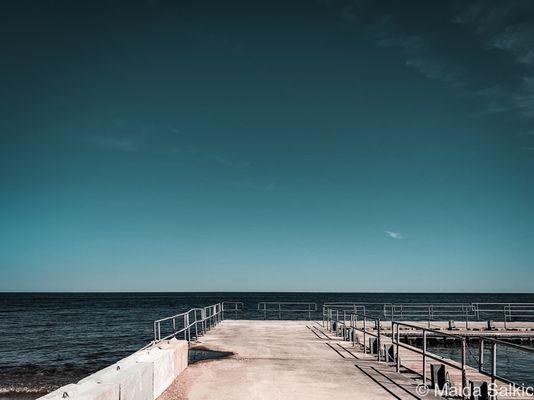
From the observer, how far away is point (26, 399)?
16.9 m

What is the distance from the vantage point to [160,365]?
9258 mm

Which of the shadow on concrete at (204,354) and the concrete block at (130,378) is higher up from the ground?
the concrete block at (130,378)

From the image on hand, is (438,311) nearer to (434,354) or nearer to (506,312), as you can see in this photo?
(434,354)

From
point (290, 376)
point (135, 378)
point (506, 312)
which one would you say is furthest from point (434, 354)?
point (506, 312)

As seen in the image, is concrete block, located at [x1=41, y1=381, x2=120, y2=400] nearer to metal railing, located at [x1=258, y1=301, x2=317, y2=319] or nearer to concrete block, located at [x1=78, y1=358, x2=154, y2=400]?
concrete block, located at [x1=78, y1=358, x2=154, y2=400]

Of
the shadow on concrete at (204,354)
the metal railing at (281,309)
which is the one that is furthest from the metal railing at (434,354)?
the metal railing at (281,309)

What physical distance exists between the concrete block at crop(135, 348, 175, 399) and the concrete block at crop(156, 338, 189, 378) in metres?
0.37

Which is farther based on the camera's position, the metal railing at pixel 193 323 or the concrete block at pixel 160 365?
the metal railing at pixel 193 323

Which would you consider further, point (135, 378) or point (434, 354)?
point (434, 354)

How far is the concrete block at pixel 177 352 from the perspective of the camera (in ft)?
35.5

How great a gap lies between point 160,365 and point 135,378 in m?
1.70

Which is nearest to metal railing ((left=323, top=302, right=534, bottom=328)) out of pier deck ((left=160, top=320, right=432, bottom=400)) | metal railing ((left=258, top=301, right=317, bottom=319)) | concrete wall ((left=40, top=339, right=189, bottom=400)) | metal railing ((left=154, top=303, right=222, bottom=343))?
metal railing ((left=258, top=301, right=317, bottom=319))

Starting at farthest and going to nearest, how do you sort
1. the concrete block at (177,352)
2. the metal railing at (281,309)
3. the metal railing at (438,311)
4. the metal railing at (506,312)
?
the metal railing at (281,309) < the metal railing at (506,312) < the metal railing at (438,311) < the concrete block at (177,352)

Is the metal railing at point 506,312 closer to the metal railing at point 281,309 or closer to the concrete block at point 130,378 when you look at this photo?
the metal railing at point 281,309
